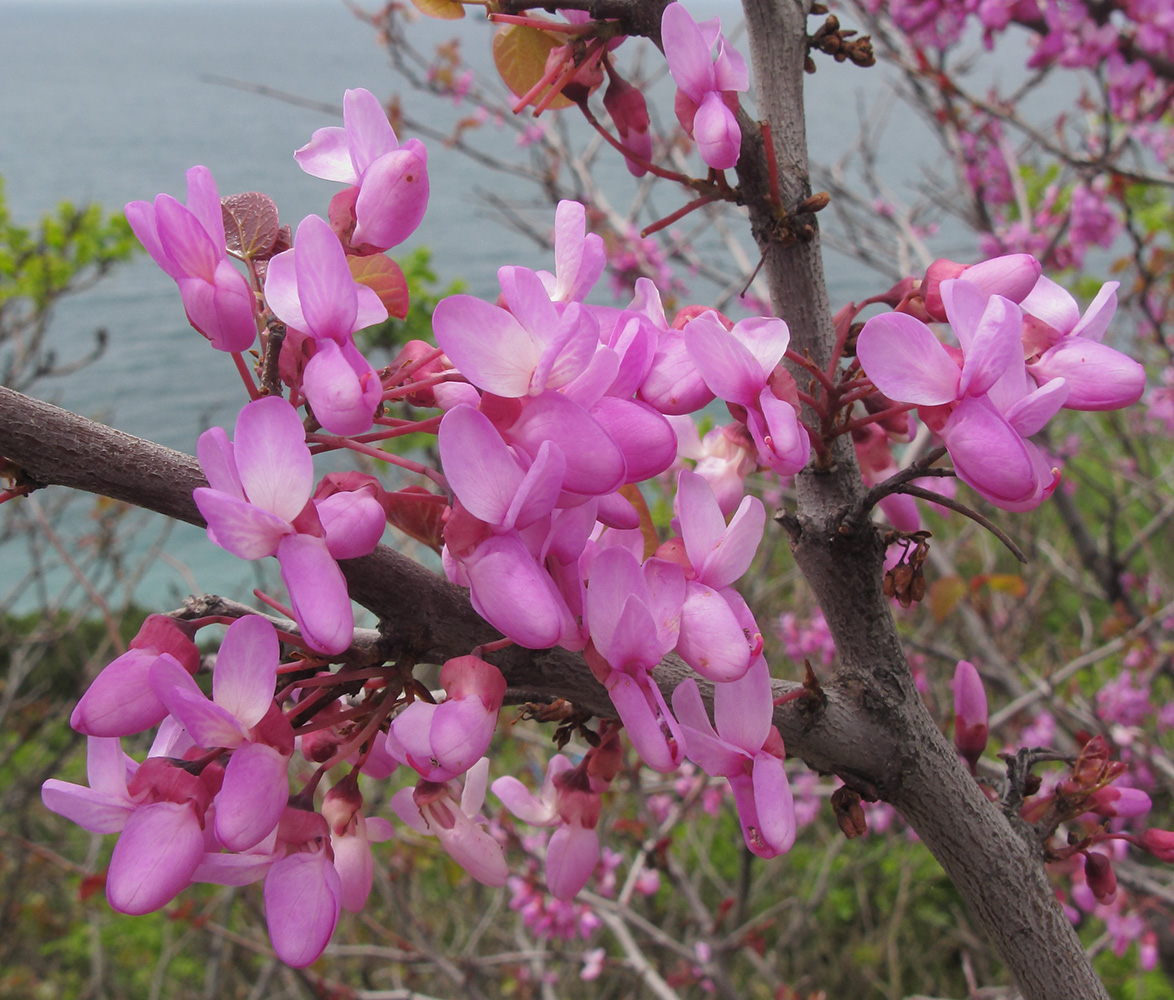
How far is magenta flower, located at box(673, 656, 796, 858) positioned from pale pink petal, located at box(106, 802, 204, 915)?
0.26 metres

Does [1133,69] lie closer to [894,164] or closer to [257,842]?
[257,842]

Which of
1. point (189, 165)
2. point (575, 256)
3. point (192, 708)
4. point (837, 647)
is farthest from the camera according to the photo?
point (189, 165)

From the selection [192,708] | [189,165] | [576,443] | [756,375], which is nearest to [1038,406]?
[756,375]

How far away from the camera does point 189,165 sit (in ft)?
20.7

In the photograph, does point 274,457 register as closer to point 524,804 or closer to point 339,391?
point 339,391

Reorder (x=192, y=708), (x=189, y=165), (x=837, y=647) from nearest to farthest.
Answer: (x=192, y=708) → (x=837, y=647) → (x=189, y=165)

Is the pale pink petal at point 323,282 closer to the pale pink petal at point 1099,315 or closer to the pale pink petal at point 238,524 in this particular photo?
the pale pink petal at point 238,524

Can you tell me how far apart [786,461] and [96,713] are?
1.25ft

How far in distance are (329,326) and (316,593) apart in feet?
0.45

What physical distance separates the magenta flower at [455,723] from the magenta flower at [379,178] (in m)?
0.27

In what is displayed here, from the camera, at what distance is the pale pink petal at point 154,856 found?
41cm

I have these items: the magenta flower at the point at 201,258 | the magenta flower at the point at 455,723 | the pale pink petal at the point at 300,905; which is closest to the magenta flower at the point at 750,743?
the magenta flower at the point at 455,723

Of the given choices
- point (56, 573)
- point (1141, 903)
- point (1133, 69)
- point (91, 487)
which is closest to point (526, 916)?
point (1141, 903)

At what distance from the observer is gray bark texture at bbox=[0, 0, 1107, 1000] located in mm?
509
